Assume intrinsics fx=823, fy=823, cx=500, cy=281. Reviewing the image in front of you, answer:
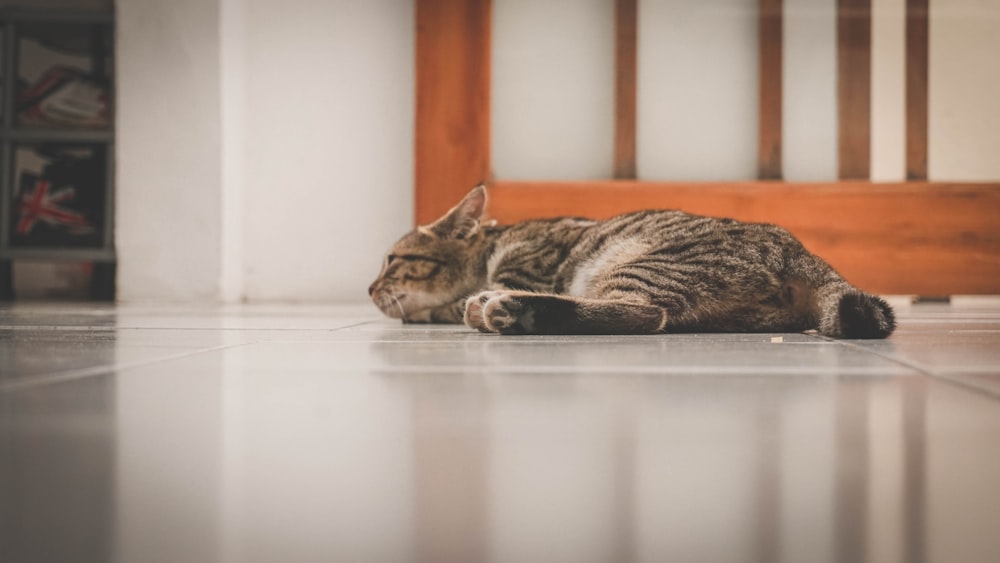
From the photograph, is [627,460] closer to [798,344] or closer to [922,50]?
[798,344]

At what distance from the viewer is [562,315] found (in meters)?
1.40

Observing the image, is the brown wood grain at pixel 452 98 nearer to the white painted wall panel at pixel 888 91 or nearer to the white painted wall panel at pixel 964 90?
the white painted wall panel at pixel 888 91

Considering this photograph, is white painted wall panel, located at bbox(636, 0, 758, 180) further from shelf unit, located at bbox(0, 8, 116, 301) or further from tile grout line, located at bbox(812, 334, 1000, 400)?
shelf unit, located at bbox(0, 8, 116, 301)

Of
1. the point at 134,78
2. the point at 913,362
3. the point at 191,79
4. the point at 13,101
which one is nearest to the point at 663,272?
the point at 913,362

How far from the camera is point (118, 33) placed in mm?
3039

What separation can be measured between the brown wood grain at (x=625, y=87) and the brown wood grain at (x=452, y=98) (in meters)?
0.44

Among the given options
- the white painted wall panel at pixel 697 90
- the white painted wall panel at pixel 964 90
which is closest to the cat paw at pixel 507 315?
the white painted wall panel at pixel 697 90

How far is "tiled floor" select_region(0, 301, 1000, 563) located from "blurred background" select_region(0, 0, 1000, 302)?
2086 millimetres

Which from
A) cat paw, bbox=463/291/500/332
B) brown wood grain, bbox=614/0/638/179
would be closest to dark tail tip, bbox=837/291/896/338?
cat paw, bbox=463/291/500/332

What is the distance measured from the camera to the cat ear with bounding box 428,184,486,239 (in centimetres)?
208

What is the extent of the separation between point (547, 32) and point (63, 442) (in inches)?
102

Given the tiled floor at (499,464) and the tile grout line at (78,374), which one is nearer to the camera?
the tiled floor at (499,464)

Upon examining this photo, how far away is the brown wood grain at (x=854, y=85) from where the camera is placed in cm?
275

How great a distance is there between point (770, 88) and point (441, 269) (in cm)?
138
